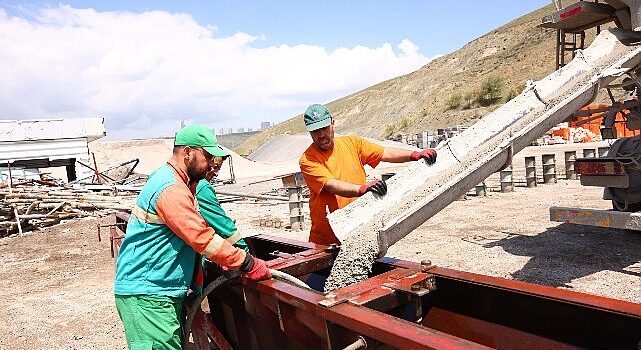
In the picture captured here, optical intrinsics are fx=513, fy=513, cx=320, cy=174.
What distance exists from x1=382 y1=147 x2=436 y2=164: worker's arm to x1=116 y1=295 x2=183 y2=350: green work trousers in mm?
1904

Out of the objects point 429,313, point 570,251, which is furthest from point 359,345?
point 570,251

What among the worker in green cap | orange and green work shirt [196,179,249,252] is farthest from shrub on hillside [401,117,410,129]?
the worker in green cap

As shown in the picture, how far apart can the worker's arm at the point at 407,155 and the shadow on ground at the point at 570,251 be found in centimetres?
235

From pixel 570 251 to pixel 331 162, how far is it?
392 centimetres

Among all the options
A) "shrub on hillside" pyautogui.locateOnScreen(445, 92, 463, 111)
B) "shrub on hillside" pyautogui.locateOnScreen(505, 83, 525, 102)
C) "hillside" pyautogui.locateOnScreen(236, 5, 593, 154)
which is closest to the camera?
"shrub on hillside" pyautogui.locateOnScreen(505, 83, 525, 102)

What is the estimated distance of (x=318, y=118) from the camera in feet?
12.2

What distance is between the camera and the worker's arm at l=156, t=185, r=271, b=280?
2637mm

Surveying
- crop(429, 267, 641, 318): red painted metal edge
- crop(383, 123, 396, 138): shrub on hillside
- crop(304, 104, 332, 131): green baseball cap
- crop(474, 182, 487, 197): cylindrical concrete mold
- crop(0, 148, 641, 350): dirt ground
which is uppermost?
crop(383, 123, 396, 138): shrub on hillside

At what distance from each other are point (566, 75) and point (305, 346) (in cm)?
317

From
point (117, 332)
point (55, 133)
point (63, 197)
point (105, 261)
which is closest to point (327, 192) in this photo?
point (117, 332)

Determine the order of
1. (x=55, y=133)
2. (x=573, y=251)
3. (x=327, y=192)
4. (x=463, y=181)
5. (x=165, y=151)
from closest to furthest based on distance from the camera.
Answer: (x=463, y=181)
(x=327, y=192)
(x=573, y=251)
(x=55, y=133)
(x=165, y=151)

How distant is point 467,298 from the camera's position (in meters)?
2.77

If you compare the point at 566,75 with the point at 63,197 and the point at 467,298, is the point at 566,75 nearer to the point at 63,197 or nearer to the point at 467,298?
the point at 467,298

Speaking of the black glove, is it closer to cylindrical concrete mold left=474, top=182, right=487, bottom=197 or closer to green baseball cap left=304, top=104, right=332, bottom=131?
green baseball cap left=304, top=104, right=332, bottom=131
